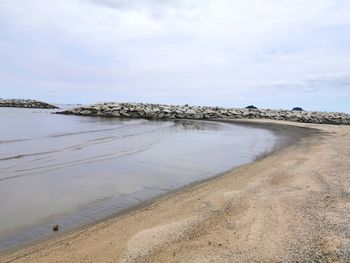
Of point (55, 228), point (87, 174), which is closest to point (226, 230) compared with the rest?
→ point (55, 228)

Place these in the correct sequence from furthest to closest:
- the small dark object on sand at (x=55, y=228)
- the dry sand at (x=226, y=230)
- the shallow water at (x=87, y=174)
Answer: the shallow water at (x=87, y=174)
the small dark object on sand at (x=55, y=228)
the dry sand at (x=226, y=230)

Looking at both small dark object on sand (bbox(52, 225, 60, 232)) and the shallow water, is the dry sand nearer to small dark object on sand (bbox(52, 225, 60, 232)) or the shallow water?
small dark object on sand (bbox(52, 225, 60, 232))

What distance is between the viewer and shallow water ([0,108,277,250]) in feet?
22.3

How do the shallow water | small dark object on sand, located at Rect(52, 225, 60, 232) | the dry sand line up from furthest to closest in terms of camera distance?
1. the shallow water
2. small dark object on sand, located at Rect(52, 225, 60, 232)
3. the dry sand

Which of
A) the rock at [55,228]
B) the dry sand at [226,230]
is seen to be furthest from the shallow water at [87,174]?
the dry sand at [226,230]

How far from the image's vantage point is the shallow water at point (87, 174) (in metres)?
6.81

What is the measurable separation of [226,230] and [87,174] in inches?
238

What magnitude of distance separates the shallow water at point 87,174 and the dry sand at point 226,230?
0.83 meters

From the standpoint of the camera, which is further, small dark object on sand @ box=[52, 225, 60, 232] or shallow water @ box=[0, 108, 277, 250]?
shallow water @ box=[0, 108, 277, 250]

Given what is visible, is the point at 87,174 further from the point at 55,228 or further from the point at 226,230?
the point at 226,230

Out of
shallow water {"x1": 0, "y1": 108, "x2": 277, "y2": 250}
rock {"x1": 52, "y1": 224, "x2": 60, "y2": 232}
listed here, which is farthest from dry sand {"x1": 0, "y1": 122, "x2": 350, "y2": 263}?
shallow water {"x1": 0, "y1": 108, "x2": 277, "y2": 250}

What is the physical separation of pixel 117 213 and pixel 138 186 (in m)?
2.17

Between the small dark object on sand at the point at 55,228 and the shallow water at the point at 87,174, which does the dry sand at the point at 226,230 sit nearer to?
the small dark object on sand at the point at 55,228

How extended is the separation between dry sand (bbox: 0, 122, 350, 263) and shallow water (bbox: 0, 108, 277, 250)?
2.71 feet
